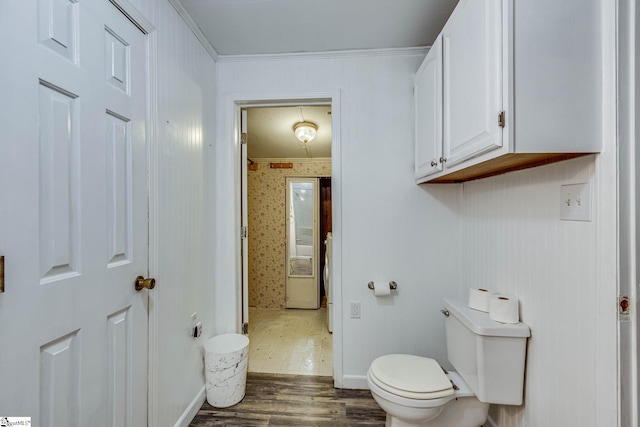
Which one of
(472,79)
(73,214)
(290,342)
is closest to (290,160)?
(290,342)

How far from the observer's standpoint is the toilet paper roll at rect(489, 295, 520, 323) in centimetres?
127

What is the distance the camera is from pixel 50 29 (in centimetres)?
87

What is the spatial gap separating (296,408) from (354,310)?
70 cm

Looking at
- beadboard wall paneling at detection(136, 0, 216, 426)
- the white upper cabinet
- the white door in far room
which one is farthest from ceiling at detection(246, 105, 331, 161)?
the white upper cabinet

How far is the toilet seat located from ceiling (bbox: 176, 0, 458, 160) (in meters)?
1.92

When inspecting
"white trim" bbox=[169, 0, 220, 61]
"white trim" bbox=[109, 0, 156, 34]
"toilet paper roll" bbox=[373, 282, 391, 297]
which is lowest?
"toilet paper roll" bbox=[373, 282, 391, 297]

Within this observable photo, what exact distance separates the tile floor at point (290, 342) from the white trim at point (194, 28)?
7.76 feet

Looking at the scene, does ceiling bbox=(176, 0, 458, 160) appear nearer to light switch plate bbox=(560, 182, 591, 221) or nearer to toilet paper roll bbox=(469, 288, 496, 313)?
light switch plate bbox=(560, 182, 591, 221)

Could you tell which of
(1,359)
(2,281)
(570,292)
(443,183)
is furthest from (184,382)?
(443,183)

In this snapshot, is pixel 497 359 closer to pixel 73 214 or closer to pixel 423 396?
pixel 423 396

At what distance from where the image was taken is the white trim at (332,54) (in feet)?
6.43

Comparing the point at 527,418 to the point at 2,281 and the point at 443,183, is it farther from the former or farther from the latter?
the point at 2,281

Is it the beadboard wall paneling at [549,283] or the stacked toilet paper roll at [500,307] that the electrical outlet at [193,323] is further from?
the beadboard wall paneling at [549,283]

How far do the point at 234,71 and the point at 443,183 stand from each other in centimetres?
167
